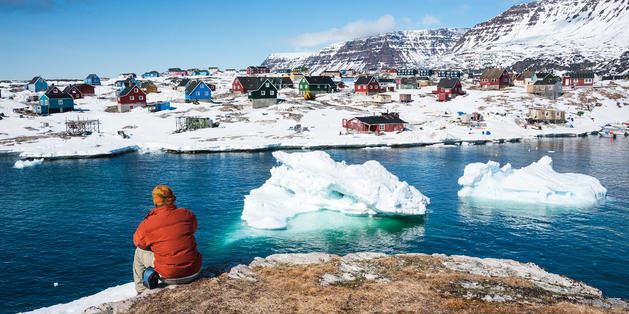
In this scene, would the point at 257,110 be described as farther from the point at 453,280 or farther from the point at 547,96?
the point at 453,280

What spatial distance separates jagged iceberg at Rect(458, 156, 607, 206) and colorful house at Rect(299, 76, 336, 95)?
90.3 meters

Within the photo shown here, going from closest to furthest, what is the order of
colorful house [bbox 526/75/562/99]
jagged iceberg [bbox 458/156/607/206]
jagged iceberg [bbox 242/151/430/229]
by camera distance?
jagged iceberg [bbox 242/151/430/229]
jagged iceberg [bbox 458/156/607/206]
colorful house [bbox 526/75/562/99]

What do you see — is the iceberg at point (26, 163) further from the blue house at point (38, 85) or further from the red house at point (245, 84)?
the blue house at point (38, 85)

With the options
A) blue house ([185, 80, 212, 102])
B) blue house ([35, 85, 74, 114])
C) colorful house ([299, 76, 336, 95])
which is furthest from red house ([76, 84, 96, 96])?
colorful house ([299, 76, 336, 95])

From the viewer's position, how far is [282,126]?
90.2 m

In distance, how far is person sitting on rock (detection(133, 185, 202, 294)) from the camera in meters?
11.5

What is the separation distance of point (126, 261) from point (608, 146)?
78.4 metres

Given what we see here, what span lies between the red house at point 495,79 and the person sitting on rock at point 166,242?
14091 cm

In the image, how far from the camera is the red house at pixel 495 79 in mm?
137750

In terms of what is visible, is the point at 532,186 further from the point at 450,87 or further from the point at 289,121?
A: the point at 450,87

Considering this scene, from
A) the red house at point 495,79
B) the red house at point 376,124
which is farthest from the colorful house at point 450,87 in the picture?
the red house at point 376,124

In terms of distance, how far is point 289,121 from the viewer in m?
93.8

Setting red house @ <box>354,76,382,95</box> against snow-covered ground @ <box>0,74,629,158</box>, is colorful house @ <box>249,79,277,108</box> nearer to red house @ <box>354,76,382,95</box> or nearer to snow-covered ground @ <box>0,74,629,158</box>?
snow-covered ground @ <box>0,74,629,158</box>

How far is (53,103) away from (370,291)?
110m
